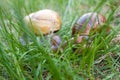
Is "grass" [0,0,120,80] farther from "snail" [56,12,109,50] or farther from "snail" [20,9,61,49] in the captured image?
"snail" [20,9,61,49]

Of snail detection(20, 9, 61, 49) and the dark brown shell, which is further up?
snail detection(20, 9, 61, 49)

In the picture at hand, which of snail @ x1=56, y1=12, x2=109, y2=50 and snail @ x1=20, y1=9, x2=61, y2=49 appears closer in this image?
snail @ x1=56, y1=12, x2=109, y2=50

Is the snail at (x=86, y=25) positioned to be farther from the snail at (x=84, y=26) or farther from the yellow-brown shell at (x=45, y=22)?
the yellow-brown shell at (x=45, y=22)

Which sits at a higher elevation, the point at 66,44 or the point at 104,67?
the point at 66,44

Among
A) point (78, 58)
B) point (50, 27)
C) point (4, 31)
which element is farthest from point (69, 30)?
point (4, 31)

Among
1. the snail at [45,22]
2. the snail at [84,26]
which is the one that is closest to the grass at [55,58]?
the snail at [84,26]

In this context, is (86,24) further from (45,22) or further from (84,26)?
(45,22)

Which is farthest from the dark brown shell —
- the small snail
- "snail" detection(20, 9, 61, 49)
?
"snail" detection(20, 9, 61, 49)

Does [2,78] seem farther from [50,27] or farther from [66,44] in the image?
[50,27]

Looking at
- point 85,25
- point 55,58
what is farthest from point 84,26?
point 55,58

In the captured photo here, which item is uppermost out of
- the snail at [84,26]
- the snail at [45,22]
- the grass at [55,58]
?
the snail at [45,22]

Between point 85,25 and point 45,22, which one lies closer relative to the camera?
point 85,25
